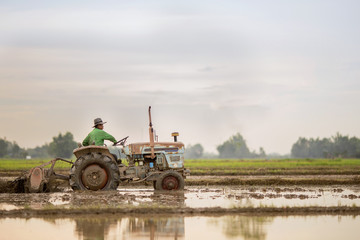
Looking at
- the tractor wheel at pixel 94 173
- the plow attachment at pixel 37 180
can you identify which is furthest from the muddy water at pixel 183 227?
the plow attachment at pixel 37 180

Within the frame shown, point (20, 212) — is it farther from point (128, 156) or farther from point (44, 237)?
point (128, 156)

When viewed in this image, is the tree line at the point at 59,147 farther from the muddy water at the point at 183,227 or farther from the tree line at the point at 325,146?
the muddy water at the point at 183,227

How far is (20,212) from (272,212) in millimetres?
4788

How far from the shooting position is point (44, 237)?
871 cm

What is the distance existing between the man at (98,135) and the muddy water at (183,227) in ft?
15.2

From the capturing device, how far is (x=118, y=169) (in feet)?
49.6

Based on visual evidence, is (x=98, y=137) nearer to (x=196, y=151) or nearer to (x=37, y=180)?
(x=37, y=180)

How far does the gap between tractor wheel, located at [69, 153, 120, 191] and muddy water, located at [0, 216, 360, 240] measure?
427 centimetres

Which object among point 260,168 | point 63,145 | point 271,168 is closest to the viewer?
point 260,168

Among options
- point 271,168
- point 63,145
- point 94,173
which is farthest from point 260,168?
point 63,145

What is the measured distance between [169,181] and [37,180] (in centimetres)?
341

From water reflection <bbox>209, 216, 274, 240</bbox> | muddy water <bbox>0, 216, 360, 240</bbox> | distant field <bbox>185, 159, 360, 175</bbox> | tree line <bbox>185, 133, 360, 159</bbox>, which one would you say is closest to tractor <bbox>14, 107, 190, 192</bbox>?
muddy water <bbox>0, 216, 360, 240</bbox>

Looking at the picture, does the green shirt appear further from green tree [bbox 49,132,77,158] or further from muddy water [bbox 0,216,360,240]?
green tree [bbox 49,132,77,158]

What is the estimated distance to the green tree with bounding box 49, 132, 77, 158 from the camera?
109 metres
